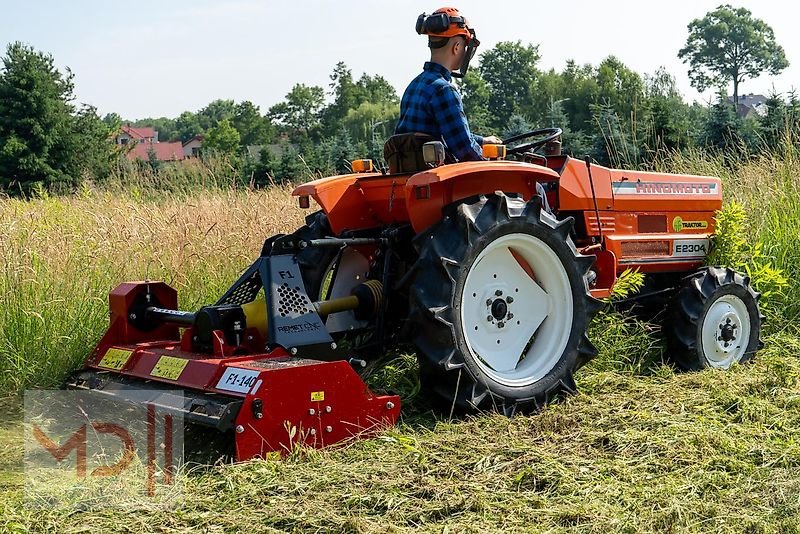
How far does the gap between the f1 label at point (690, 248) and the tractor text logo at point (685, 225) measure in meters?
0.09

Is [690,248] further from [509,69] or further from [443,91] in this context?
[509,69]

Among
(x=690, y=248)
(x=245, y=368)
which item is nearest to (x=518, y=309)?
(x=245, y=368)

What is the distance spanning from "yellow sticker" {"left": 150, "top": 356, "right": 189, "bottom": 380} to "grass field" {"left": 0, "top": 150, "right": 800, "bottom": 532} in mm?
648

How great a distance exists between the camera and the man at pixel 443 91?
196 inches

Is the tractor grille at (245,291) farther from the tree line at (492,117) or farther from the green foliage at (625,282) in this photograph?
the tree line at (492,117)

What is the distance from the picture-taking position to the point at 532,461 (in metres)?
3.95

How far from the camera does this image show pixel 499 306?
16.0 ft

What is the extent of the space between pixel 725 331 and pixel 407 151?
2.56 meters

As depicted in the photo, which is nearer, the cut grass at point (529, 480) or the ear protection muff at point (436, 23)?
the cut grass at point (529, 480)

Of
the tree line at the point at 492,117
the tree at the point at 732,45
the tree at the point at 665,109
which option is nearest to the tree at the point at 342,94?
the tree line at the point at 492,117

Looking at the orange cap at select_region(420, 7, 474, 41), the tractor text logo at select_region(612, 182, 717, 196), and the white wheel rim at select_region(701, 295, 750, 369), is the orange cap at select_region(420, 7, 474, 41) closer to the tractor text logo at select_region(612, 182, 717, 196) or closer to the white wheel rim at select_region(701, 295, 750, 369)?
the tractor text logo at select_region(612, 182, 717, 196)

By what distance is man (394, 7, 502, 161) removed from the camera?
4973 mm

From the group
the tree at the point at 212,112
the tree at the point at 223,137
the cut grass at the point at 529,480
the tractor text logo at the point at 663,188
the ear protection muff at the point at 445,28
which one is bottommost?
the cut grass at the point at 529,480

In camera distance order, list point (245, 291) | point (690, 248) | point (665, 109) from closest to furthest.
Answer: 1. point (245, 291)
2. point (690, 248)
3. point (665, 109)
